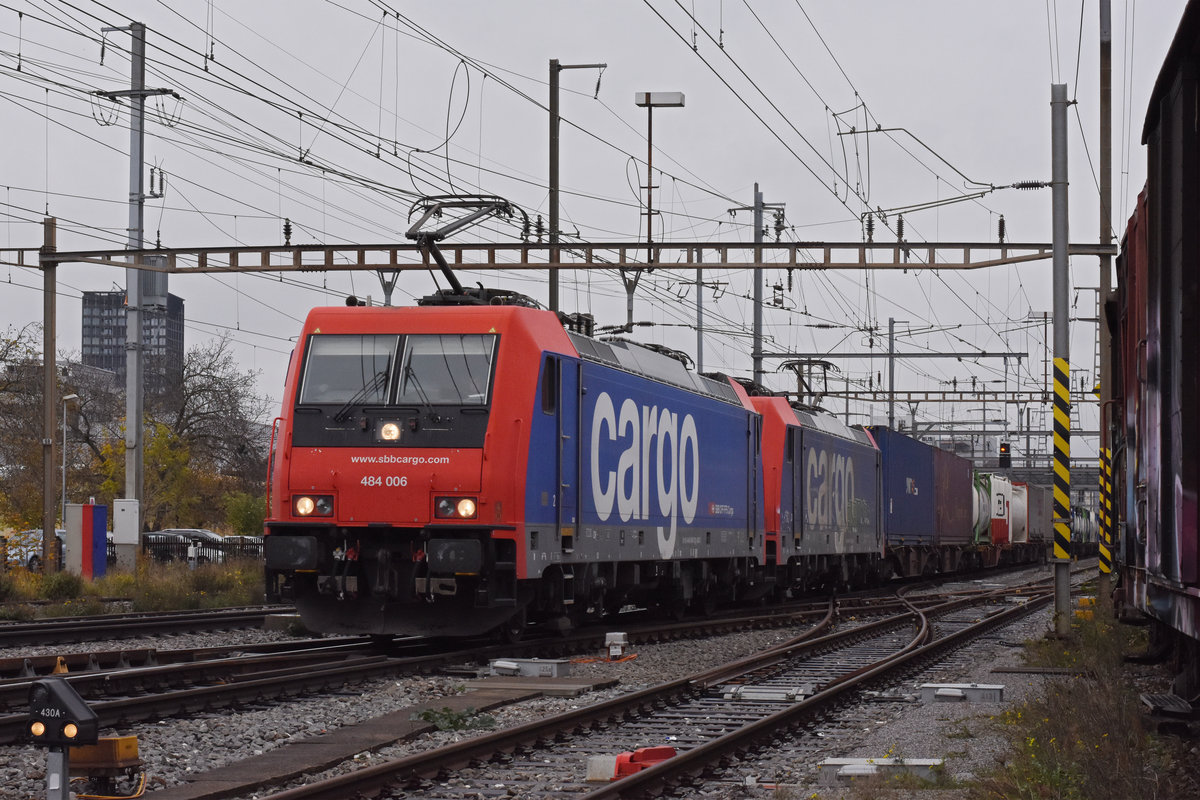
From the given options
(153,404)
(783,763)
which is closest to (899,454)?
(783,763)

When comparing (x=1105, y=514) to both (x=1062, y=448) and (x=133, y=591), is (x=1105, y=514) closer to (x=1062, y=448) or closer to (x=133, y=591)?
(x=1062, y=448)

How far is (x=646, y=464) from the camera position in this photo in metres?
18.4

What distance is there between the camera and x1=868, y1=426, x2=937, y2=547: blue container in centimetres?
3428

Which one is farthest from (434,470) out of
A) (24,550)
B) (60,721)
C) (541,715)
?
(24,550)

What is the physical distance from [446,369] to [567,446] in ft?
5.61

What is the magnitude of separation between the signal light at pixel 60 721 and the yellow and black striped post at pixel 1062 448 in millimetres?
13740

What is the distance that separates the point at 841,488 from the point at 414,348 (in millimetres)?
15744

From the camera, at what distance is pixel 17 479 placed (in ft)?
171

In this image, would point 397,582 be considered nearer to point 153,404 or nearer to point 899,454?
point 899,454

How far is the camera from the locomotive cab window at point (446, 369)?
14758mm

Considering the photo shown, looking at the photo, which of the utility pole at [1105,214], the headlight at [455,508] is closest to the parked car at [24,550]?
the headlight at [455,508]

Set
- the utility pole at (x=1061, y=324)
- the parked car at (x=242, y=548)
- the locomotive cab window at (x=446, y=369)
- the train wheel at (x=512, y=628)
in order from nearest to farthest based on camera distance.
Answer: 1. the locomotive cab window at (x=446, y=369)
2. the train wheel at (x=512, y=628)
3. the utility pole at (x=1061, y=324)
4. the parked car at (x=242, y=548)

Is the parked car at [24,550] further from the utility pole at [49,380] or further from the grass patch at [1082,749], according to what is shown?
the grass patch at [1082,749]

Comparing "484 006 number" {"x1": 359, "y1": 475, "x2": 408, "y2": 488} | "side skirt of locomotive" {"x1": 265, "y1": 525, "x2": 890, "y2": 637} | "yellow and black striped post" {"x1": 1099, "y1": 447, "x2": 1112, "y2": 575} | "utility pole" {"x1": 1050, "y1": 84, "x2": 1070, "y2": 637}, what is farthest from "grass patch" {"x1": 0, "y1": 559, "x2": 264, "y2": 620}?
"yellow and black striped post" {"x1": 1099, "y1": 447, "x2": 1112, "y2": 575}
